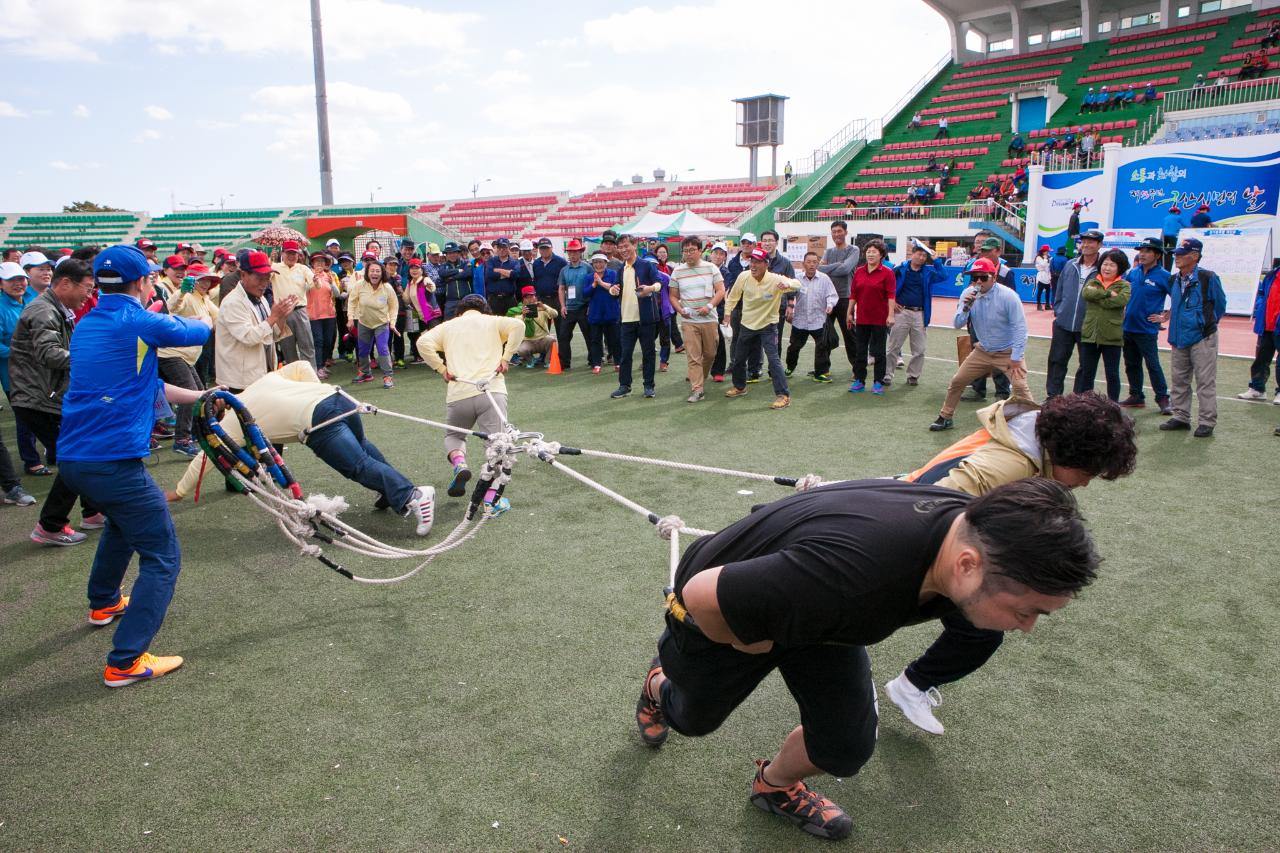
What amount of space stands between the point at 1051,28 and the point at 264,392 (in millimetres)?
37384

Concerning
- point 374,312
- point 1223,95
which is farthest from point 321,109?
point 1223,95

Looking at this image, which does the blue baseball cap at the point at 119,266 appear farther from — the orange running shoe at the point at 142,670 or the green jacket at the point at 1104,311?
the green jacket at the point at 1104,311

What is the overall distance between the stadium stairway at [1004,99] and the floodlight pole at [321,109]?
18892 millimetres

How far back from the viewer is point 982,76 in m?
32.0

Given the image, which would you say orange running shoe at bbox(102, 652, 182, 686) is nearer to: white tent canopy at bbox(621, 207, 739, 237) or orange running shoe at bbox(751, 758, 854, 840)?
orange running shoe at bbox(751, 758, 854, 840)

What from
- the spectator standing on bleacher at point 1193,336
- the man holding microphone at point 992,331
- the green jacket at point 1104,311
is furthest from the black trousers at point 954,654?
the green jacket at point 1104,311

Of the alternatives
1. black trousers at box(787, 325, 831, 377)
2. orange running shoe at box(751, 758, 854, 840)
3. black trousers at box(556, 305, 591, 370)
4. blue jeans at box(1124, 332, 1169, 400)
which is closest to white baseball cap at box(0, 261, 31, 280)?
black trousers at box(556, 305, 591, 370)

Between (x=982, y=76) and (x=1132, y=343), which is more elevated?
(x=982, y=76)

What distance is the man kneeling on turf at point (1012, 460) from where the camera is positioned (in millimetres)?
2621

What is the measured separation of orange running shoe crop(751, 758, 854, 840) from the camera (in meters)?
2.63

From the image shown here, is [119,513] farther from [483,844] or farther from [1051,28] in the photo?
[1051,28]

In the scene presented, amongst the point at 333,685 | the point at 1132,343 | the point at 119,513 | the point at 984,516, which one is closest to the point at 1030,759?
the point at 984,516

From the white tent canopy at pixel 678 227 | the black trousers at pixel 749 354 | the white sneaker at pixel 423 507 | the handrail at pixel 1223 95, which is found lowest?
the white sneaker at pixel 423 507

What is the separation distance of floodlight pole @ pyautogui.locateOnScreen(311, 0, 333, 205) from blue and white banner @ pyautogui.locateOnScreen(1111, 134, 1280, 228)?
26.7m
